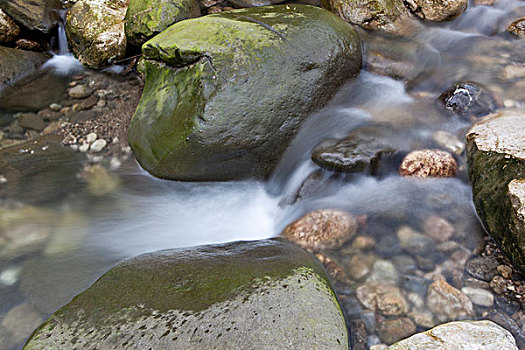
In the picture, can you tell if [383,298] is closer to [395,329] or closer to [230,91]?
[395,329]

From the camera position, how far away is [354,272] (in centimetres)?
307

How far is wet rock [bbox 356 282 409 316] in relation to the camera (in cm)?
276

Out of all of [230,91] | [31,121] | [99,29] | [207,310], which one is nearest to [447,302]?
[207,310]

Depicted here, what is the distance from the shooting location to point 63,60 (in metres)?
6.42

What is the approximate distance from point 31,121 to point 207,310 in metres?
4.53

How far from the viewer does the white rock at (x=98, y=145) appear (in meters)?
4.81

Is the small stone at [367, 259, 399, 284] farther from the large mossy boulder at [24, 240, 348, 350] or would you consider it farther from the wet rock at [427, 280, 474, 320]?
the large mossy boulder at [24, 240, 348, 350]

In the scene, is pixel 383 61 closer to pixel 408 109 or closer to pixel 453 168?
pixel 408 109

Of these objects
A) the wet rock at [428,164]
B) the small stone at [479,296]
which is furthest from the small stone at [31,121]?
the small stone at [479,296]

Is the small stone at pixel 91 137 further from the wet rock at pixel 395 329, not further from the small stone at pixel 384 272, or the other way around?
the wet rock at pixel 395 329

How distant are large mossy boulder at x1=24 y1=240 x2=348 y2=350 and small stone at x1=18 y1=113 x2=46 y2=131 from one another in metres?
3.35

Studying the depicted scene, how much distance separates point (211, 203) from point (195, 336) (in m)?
1.94

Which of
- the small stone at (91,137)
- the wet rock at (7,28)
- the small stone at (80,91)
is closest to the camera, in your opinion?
the small stone at (91,137)

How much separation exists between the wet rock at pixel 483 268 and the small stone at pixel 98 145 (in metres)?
4.53
